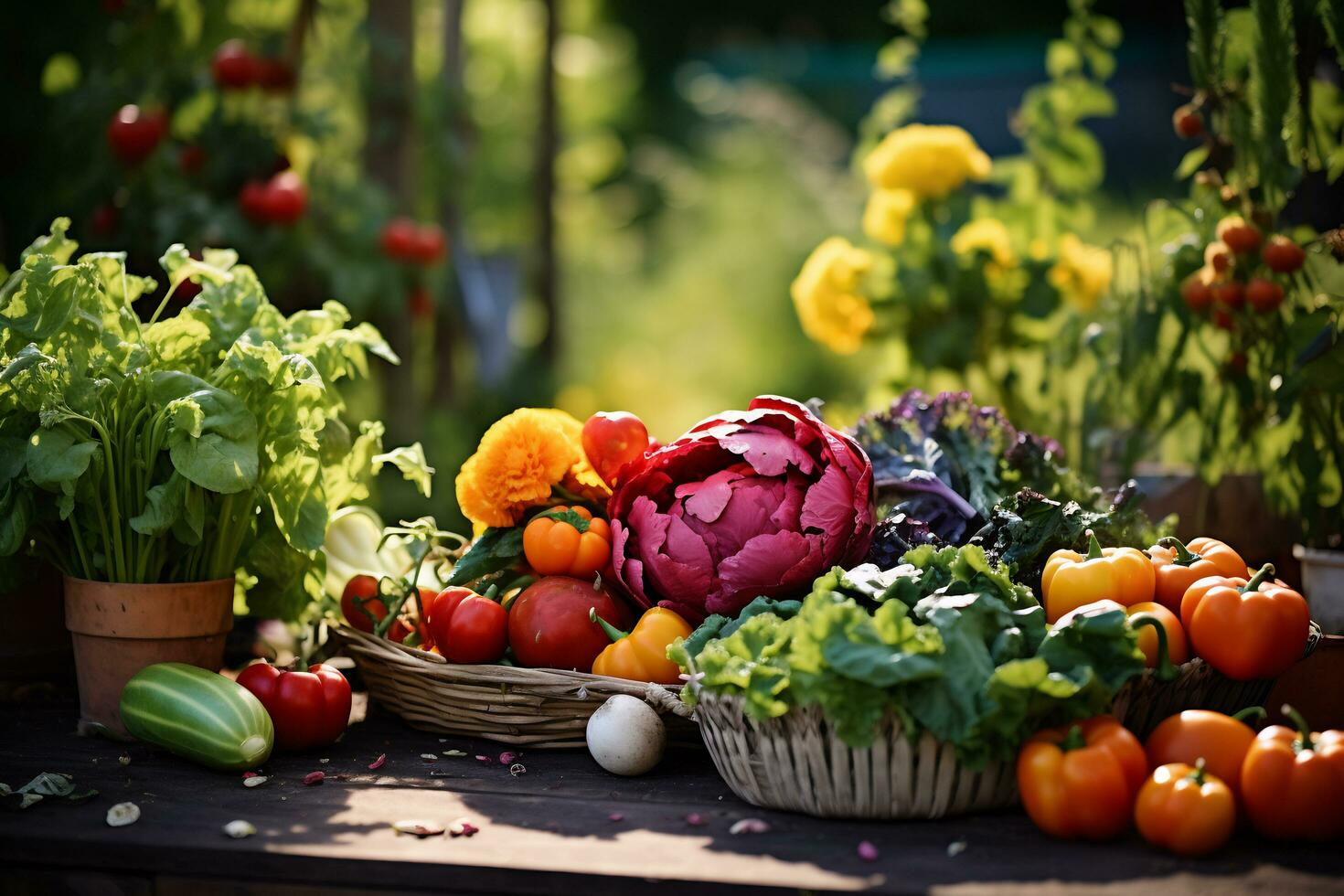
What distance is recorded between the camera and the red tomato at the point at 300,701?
6.36 ft

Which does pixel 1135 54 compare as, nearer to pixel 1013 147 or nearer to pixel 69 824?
pixel 1013 147

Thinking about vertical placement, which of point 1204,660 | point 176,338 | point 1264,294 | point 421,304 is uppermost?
point 421,304

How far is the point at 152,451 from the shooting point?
6.26 feet

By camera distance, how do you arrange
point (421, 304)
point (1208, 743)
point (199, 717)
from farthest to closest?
1. point (421, 304)
2. point (199, 717)
3. point (1208, 743)

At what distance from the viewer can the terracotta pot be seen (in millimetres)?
1980

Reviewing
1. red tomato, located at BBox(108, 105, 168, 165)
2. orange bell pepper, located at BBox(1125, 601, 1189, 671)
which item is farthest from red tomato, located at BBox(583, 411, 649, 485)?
red tomato, located at BBox(108, 105, 168, 165)

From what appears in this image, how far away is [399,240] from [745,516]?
2643 millimetres

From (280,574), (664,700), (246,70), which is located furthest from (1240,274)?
(246,70)

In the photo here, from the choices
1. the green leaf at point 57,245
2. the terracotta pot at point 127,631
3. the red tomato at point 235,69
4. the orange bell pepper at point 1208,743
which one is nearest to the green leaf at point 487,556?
the terracotta pot at point 127,631

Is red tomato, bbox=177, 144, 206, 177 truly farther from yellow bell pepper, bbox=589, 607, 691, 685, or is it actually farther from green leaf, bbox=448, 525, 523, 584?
yellow bell pepper, bbox=589, 607, 691, 685

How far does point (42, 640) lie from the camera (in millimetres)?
2270

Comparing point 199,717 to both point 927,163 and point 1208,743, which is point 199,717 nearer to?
point 1208,743

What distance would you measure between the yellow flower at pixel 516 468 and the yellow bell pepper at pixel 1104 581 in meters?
0.85

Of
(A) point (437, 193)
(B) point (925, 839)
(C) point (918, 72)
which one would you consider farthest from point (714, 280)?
(B) point (925, 839)
